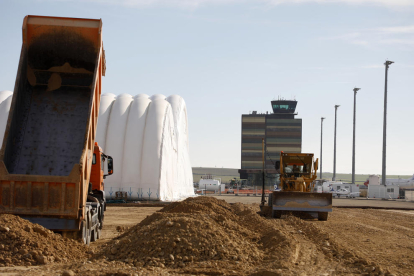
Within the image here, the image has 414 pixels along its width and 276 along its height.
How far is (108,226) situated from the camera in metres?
18.6

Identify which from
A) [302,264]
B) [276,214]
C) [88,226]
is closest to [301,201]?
[276,214]

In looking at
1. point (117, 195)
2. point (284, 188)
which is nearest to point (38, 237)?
point (284, 188)

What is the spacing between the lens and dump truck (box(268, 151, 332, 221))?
66.5 feet

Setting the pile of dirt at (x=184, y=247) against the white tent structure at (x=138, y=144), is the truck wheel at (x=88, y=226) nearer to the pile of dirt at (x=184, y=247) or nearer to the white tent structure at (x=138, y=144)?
the pile of dirt at (x=184, y=247)

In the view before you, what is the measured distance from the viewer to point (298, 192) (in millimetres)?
20328

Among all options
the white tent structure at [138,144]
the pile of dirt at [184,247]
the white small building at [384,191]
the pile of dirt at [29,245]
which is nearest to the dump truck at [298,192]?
the pile of dirt at [184,247]

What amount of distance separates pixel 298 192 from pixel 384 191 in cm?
3946

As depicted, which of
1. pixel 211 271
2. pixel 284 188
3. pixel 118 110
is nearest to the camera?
pixel 211 271

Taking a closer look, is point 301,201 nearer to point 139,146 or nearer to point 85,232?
point 85,232

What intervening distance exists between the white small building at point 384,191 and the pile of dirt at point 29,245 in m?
51.1

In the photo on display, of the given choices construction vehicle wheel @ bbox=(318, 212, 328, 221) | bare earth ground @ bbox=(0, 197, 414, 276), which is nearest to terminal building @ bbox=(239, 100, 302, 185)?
construction vehicle wheel @ bbox=(318, 212, 328, 221)

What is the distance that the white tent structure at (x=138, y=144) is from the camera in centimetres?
3566

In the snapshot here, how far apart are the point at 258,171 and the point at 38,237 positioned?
369 feet

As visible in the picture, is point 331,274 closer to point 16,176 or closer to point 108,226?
point 16,176
